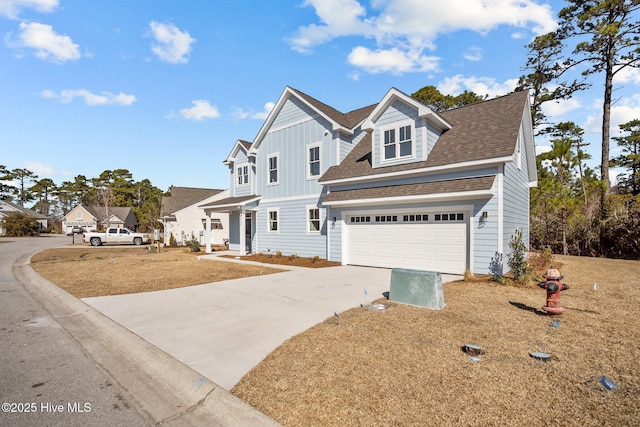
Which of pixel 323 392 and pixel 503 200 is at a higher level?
pixel 503 200

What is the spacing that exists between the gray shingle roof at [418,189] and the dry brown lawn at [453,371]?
184 inches

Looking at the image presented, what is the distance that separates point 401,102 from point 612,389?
11237mm

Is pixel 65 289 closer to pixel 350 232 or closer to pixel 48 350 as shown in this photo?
pixel 48 350

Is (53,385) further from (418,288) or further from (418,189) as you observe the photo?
(418,189)

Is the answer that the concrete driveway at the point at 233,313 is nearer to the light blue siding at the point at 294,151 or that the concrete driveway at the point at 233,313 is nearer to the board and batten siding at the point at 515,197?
the board and batten siding at the point at 515,197

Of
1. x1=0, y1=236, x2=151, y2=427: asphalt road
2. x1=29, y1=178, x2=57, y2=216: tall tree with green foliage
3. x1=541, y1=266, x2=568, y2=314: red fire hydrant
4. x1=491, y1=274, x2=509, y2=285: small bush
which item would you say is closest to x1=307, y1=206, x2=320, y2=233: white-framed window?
x1=491, y1=274, x2=509, y2=285: small bush

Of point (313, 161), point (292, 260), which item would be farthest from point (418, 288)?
point (313, 161)

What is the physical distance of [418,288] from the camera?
6945 mm

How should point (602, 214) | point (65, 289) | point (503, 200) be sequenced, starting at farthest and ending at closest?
point (602, 214) → point (503, 200) → point (65, 289)

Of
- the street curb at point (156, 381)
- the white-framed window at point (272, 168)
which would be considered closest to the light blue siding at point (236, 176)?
the white-framed window at point (272, 168)

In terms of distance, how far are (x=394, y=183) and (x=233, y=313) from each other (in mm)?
8419

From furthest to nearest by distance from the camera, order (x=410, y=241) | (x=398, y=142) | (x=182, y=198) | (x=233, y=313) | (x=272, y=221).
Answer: (x=182, y=198)
(x=272, y=221)
(x=398, y=142)
(x=410, y=241)
(x=233, y=313)

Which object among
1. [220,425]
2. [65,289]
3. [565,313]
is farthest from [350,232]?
[220,425]

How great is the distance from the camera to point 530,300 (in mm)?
7414
